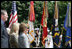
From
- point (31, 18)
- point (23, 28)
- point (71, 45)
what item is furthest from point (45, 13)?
point (23, 28)

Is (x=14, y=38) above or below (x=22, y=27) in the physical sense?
below

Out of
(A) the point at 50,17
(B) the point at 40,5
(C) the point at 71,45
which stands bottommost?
(C) the point at 71,45

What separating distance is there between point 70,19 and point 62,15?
5.55m

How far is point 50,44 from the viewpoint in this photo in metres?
9.73

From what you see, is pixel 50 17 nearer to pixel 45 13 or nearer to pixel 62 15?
pixel 62 15

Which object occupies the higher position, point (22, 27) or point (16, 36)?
point (22, 27)

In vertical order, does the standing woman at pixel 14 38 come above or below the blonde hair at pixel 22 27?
below

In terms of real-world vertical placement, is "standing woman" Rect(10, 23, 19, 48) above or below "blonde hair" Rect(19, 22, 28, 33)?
below

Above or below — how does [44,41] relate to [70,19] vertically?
below

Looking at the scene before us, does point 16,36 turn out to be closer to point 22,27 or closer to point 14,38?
point 14,38

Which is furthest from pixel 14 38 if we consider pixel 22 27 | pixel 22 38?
pixel 22 27

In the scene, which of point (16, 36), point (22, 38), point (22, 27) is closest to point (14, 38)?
point (16, 36)

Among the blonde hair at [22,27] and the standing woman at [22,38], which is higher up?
the blonde hair at [22,27]

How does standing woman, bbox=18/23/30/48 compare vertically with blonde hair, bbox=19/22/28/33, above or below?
below
